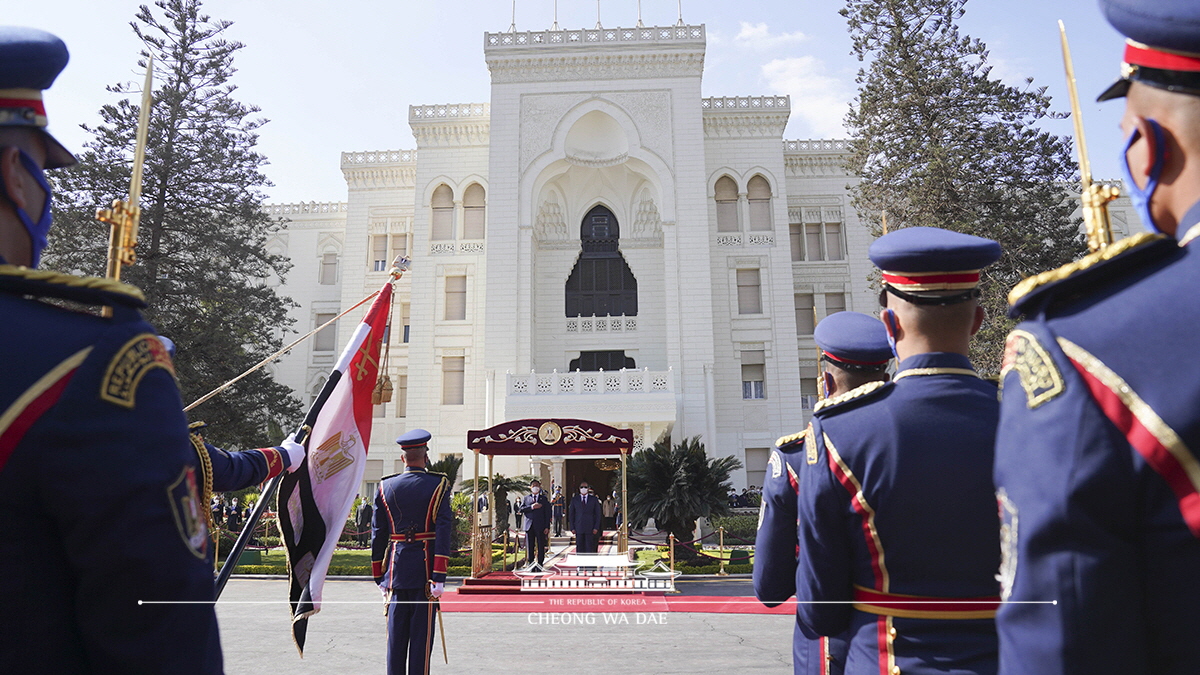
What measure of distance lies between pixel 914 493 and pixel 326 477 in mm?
3749

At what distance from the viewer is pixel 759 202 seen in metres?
29.3

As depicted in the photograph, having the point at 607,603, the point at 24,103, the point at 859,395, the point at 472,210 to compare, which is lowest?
the point at 607,603

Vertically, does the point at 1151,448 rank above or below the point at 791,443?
below

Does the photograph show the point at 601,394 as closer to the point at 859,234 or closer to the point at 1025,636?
the point at 859,234

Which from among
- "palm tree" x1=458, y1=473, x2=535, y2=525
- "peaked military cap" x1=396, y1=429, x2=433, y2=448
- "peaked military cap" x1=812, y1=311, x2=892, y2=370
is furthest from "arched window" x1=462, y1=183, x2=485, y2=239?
"peaked military cap" x1=812, y1=311, x2=892, y2=370

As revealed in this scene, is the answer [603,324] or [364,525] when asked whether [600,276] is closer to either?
[603,324]

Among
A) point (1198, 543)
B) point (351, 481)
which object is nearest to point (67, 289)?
point (1198, 543)

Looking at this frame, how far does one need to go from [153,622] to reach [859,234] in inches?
1253

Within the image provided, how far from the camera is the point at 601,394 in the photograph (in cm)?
2391

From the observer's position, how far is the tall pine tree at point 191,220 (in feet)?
66.4

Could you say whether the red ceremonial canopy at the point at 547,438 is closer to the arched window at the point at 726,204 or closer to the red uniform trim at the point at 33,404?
the red uniform trim at the point at 33,404

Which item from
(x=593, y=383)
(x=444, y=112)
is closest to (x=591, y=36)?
(x=444, y=112)

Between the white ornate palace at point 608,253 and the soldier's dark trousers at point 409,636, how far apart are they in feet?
63.1

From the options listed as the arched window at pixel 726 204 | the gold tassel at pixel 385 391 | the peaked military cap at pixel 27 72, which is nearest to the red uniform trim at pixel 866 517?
the peaked military cap at pixel 27 72
